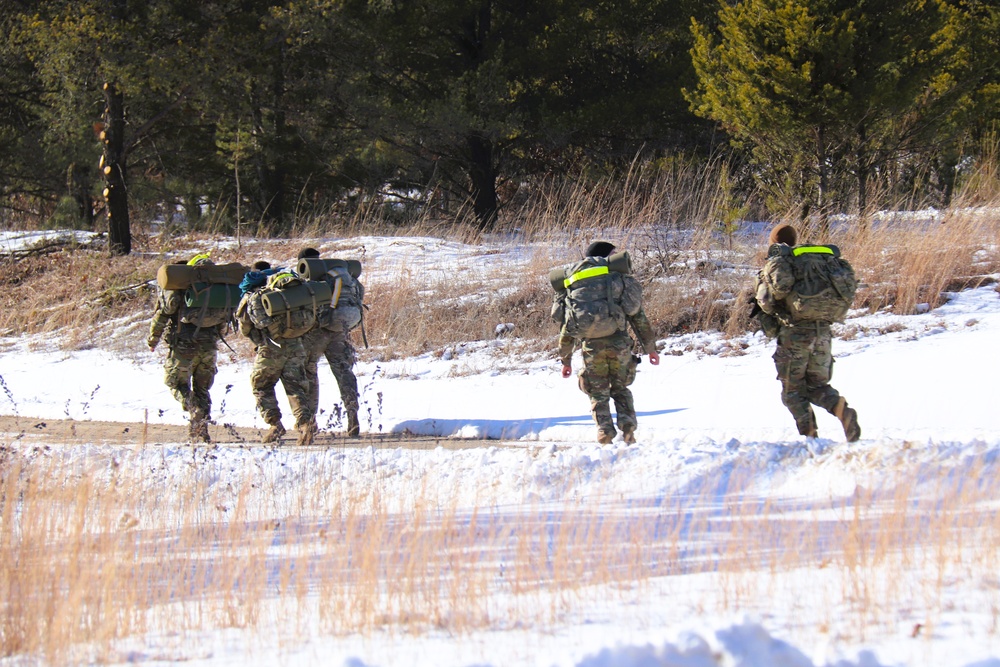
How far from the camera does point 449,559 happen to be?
4.68 meters

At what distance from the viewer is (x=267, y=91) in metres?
20.7

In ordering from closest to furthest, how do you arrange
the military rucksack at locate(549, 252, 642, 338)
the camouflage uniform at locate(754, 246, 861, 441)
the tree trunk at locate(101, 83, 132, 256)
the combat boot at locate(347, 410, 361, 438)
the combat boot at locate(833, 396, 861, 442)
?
the combat boot at locate(833, 396, 861, 442), the camouflage uniform at locate(754, 246, 861, 441), the military rucksack at locate(549, 252, 642, 338), the combat boot at locate(347, 410, 361, 438), the tree trunk at locate(101, 83, 132, 256)

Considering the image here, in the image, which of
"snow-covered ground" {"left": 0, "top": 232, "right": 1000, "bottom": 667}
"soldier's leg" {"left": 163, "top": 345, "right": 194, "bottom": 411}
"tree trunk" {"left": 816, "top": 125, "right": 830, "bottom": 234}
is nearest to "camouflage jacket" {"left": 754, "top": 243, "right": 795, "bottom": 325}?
"snow-covered ground" {"left": 0, "top": 232, "right": 1000, "bottom": 667}

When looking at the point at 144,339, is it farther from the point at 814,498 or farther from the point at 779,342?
the point at 814,498

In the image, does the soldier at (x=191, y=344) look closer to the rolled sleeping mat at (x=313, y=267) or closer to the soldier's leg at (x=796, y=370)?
the rolled sleeping mat at (x=313, y=267)

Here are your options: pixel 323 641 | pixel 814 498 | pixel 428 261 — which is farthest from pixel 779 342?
pixel 428 261

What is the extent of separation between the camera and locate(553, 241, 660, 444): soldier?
24.1ft

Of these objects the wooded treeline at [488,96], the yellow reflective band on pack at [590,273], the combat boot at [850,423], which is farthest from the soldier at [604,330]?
the wooded treeline at [488,96]

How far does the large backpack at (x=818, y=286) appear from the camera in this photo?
7066mm

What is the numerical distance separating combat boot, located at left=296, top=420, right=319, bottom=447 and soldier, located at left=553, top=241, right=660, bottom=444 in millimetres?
2273

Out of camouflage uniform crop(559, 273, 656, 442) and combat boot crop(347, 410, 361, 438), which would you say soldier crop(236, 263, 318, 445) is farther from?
camouflage uniform crop(559, 273, 656, 442)

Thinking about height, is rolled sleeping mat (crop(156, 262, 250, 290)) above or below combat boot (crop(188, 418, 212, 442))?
above

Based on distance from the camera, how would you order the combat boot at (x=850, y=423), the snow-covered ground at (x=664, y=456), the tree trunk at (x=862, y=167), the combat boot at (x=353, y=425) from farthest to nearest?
the tree trunk at (x=862, y=167), the combat boot at (x=353, y=425), the combat boot at (x=850, y=423), the snow-covered ground at (x=664, y=456)

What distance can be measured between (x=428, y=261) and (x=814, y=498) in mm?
11202
